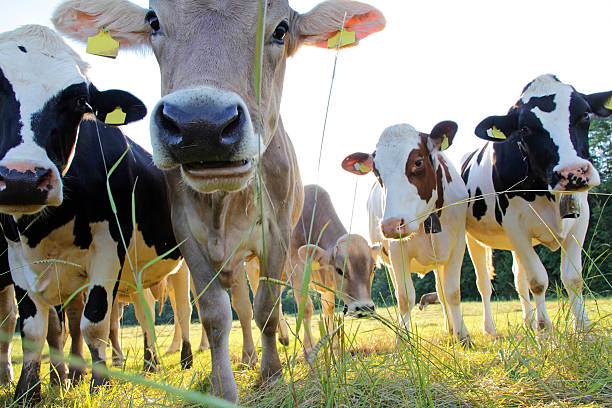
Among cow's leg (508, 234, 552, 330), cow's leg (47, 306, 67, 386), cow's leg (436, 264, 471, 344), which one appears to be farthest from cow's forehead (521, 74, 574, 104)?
cow's leg (47, 306, 67, 386)

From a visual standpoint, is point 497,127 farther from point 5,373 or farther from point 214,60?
point 5,373

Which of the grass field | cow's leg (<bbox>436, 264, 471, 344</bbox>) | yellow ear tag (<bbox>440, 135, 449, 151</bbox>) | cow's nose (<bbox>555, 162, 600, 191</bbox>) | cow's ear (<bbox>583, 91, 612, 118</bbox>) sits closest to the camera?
the grass field

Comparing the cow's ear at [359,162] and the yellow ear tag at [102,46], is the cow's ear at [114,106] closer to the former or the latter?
the yellow ear tag at [102,46]

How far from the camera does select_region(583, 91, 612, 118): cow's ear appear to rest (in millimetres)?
5200

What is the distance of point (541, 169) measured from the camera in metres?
4.80

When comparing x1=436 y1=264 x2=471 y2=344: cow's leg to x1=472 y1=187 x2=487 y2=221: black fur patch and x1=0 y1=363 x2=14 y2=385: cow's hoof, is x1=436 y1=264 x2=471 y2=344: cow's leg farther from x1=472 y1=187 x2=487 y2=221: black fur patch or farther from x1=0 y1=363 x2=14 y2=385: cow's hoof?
x1=0 y1=363 x2=14 y2=385: cow's hoof

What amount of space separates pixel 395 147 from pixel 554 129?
5.07ft

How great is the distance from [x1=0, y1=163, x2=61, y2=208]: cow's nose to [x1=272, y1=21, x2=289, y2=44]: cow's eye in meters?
1.62

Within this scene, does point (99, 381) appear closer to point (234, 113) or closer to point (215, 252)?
point (215, 252)

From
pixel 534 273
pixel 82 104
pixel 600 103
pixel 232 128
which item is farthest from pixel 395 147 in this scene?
pixel 232 128

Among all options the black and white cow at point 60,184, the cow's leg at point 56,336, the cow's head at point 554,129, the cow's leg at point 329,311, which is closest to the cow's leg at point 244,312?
the cow's leg at point 329,311

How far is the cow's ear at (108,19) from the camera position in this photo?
3783mm

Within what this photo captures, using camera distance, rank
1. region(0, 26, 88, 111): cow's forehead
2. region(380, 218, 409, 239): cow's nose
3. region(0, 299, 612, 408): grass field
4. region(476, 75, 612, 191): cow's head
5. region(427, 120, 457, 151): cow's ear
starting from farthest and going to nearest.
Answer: region(427, 120, 457, 151): cow's ear, region(380, 218, 409, 239): cow's nose, region(476, 75, 612, 191): cow's head, region(0, 26, 88, 111): cow's forehead, region(0, 299, 612, 408): grass field

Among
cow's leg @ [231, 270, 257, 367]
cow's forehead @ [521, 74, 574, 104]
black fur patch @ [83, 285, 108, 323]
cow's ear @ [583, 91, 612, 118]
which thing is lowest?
cow's leg @ [231, 270, 257, 367]
